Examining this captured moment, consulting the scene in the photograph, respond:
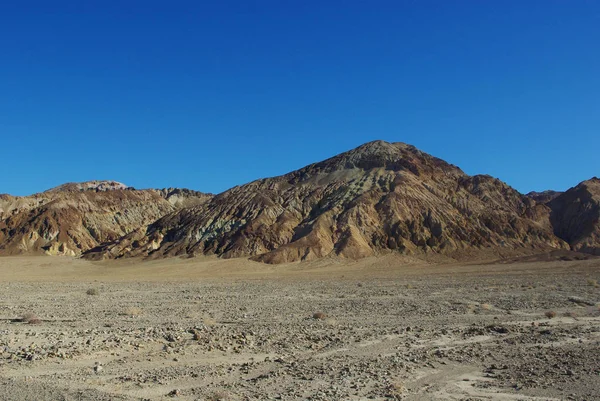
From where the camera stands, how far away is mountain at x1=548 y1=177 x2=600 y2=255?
96.1 metres

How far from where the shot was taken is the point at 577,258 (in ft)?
265

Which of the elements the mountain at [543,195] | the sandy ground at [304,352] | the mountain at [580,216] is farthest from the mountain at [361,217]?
the sandy ground at [304,352]

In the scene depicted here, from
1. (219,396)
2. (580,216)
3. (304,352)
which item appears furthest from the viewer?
(580,216)

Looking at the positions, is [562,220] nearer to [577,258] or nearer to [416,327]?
[577,258]

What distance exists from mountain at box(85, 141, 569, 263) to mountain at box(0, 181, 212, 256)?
771 inches

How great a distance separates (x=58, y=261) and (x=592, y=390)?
10656 cm

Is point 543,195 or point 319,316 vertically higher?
point 543,195

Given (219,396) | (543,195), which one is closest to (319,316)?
(219,396)

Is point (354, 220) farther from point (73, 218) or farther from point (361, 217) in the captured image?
point (73, 218)

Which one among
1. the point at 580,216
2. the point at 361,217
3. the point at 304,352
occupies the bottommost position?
the point at 304,352

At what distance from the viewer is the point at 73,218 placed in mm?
133125

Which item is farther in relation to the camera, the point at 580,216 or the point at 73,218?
the point at 73,218

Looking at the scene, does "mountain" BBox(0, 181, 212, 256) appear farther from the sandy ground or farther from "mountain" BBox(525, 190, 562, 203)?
"mountain" BBox(525, 190, 562, 203)

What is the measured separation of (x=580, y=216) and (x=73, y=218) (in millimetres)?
118786
